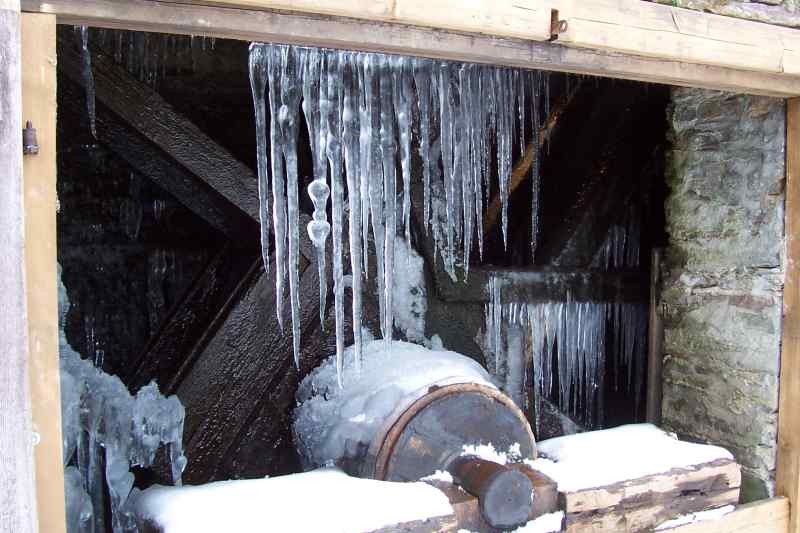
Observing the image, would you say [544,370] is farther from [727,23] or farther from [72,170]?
[72,170]

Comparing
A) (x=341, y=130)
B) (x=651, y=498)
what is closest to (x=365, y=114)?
(x=341, y=130)

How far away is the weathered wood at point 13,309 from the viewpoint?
1299 millimetres

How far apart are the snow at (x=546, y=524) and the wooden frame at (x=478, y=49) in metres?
0.52

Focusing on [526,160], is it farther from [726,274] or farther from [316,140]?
[316,140]

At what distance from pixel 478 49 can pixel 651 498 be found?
1.66 meters

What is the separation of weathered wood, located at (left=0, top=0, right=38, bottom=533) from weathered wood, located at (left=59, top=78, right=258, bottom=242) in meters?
1.69

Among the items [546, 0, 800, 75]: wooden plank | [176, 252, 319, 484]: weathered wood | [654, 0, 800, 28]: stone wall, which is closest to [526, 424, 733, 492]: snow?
[176, 252, 319, 484]: weathered wood

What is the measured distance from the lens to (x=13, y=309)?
1310 mm

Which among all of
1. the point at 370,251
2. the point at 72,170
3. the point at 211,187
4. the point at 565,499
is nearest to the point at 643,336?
the point at 370,251

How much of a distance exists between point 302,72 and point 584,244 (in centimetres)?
227

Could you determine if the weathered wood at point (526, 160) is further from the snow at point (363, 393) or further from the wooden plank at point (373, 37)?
the wooden plank at point (373, 37)

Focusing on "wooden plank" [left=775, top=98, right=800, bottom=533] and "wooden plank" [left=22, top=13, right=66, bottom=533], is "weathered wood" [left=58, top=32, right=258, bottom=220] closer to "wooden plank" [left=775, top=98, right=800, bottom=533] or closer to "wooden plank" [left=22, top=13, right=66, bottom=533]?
"wooden plank" [left=22, top=13, right=66, bottom=533]

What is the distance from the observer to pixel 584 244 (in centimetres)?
401

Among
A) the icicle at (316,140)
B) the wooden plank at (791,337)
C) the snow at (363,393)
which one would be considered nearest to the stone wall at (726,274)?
the wooden plank at (791,337)
